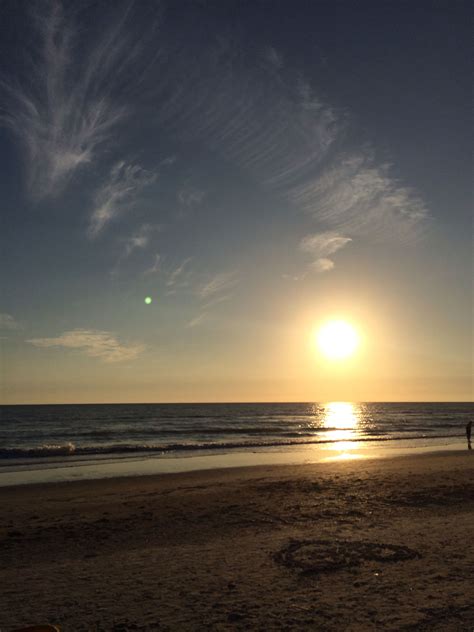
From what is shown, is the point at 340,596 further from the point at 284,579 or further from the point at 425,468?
the point at 425,468

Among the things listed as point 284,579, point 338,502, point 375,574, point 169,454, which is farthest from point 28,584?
point 169,454

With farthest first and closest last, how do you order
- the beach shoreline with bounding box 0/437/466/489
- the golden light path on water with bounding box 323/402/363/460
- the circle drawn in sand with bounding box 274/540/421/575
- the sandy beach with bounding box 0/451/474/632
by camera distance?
the golden light path on water with bounding box 323/402/363/460, the beach shoreline with bounding box 0/437/466/489, the circle drawn in sand with bounding box 274/540/421/575, the sandy beach with bounding box 0/451/474/632

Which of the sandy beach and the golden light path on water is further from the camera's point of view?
the golden light path on water

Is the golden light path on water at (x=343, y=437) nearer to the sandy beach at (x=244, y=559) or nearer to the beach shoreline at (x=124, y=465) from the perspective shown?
the beach shoreline at (x=124, y=465)

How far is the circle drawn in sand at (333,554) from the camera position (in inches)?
290

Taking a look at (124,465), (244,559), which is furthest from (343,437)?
(244,559)

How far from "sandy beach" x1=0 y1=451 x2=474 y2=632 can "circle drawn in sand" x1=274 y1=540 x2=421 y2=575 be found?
3cm

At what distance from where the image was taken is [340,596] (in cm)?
613

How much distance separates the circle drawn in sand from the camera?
7.38 metres

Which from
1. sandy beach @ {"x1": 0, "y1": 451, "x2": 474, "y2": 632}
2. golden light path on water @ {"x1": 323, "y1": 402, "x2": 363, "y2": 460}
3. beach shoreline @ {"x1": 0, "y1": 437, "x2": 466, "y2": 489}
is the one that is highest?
sandy beach @ {"x1": 0, "y1": 451, "x2": 474, "y2": 632}

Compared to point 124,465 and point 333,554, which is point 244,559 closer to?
point 333,554

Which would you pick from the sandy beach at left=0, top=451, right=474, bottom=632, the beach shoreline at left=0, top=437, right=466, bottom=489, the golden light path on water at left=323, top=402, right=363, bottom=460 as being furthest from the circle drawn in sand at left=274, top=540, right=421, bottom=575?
the golden light path on water at left=323, top=402, right=363, bottom=460

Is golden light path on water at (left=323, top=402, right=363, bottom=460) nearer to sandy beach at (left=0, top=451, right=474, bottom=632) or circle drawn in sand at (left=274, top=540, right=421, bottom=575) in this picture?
sandy beach at (left=0, top=451, right=474, bottom=632)

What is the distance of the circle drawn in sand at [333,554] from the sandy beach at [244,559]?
0.03 m
